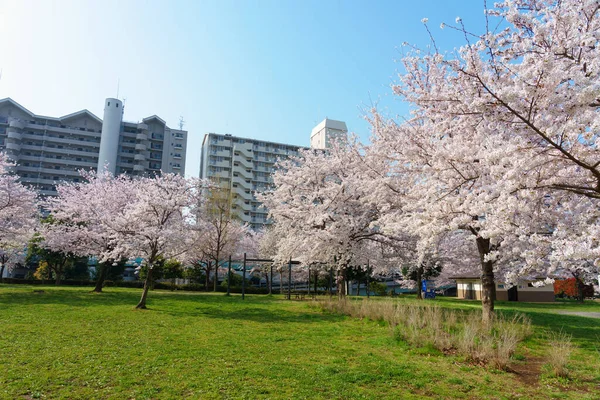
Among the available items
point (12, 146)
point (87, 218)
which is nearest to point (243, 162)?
point (12, 146)

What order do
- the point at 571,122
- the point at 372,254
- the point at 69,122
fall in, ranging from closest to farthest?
the point at 571,122
the point at 372,254
the point at 69,122

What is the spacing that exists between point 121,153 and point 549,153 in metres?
90.2

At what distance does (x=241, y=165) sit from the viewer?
9069cm

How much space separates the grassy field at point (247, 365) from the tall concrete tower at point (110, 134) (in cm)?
7626

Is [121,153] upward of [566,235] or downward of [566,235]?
upward

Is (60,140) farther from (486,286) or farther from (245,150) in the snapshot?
(486,286)

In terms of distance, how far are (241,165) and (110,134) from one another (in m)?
28.0

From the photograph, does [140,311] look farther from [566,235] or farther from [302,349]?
[566,235]

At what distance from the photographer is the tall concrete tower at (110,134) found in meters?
81.2

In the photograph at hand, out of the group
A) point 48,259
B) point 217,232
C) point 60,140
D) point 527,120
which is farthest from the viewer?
point 60,140

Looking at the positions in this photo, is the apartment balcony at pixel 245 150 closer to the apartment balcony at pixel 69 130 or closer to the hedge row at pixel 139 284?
the apartment balcony at pixel 69 130

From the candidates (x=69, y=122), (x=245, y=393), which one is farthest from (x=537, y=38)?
(x=69, y=122)

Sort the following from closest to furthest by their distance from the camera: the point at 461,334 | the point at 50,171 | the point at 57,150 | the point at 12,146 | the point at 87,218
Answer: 1. the point at 461,334
2. the point at 87,218
3. the point at 12,146
4. the point at 50,171
5. the point at 57,150

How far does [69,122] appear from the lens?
8475cm
